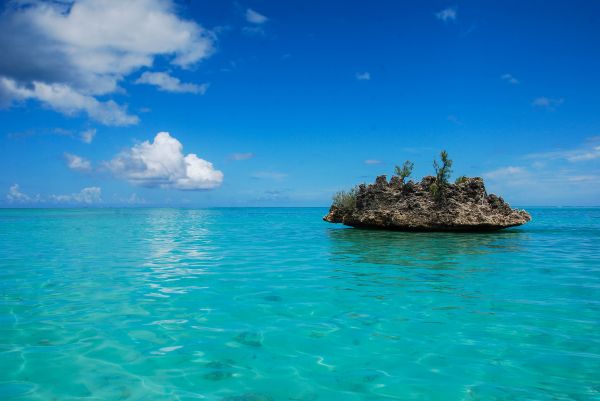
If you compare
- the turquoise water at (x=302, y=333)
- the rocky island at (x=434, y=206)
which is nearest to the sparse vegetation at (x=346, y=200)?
the rocky island at (x=434, y=206)

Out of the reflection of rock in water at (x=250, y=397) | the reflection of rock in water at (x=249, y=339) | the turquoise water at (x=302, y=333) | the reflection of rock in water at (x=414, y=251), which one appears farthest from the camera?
the reflection of rock in water at (x=414, y=251)

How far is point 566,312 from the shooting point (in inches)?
287

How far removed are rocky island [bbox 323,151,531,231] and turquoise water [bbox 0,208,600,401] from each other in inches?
494

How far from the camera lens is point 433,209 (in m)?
25.1

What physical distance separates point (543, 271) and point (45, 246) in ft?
69.1

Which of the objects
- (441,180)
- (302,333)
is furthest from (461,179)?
(302,333)

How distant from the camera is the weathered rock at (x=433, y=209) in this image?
24516 millimetres

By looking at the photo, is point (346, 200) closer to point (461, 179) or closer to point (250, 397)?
point (461, 179)

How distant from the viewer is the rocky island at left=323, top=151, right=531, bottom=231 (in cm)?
2458

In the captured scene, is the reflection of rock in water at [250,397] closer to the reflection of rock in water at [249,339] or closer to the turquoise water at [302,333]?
the turquoise water at [302,333]

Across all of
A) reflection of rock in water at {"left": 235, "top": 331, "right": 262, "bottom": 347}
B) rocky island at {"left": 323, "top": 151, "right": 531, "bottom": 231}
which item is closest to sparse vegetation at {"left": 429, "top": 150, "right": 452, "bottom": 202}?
rocky island at {"left": 323, "top": 151, "right": 531, "bottom": 231}

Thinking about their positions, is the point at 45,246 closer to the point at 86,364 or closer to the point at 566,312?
the point at 86,364

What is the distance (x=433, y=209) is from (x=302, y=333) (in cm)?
2079

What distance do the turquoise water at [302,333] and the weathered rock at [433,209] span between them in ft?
41.1
